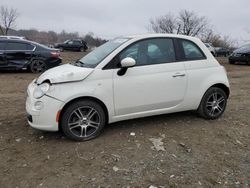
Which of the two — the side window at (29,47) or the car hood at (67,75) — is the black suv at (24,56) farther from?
the car hood at (67,75)

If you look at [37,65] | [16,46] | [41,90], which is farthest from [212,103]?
[16,46]

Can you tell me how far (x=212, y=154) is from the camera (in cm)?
434

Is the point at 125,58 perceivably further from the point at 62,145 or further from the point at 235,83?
the point at 235,83

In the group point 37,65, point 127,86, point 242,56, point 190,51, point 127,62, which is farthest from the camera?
point 242,56

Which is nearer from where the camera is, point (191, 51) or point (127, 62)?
point (127, 62)

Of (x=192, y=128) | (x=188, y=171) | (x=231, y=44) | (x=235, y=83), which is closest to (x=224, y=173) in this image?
(x=188, y=171)

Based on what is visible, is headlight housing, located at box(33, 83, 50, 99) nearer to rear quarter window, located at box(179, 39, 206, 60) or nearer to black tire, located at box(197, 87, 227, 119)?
rear quarter window, located at box(179, 39, 206, 60)

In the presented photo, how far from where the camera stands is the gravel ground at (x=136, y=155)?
12.0ft

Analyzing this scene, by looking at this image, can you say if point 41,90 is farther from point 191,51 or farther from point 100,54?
point 191,51

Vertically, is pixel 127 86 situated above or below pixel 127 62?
below

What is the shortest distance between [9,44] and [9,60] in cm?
63

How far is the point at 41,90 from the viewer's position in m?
4.52

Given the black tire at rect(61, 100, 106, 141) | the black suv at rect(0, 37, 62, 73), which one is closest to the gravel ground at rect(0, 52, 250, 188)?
the black tire at rect(61, 100, 106, 141)

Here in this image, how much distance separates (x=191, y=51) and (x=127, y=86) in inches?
58.5
